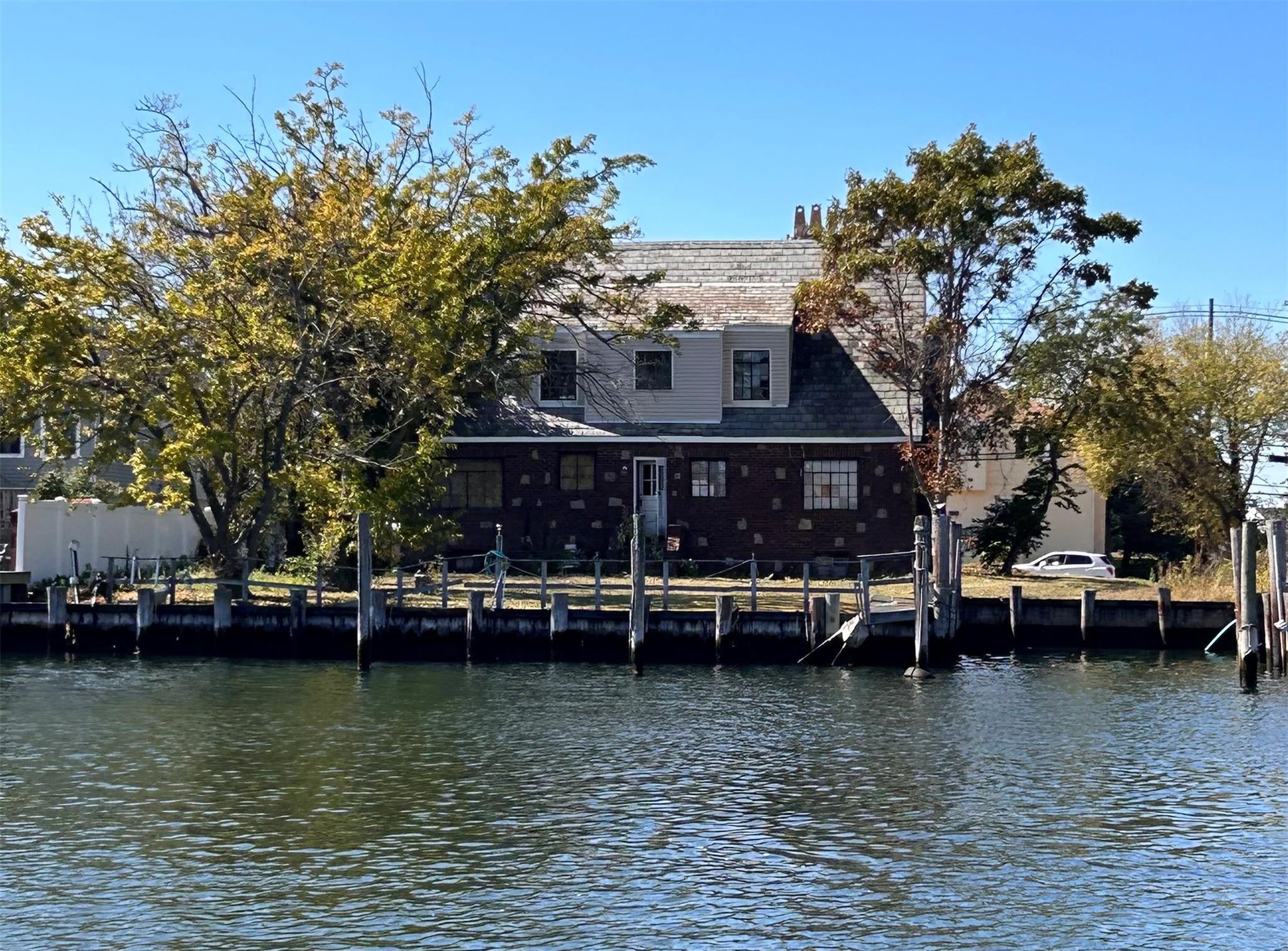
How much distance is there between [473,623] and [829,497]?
1517cm

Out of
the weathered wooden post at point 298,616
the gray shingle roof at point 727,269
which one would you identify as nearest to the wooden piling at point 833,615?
the weathered wooden post at point 298,616

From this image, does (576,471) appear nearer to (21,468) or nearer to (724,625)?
(724,625)

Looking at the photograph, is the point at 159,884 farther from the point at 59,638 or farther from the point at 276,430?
the point at 276,430

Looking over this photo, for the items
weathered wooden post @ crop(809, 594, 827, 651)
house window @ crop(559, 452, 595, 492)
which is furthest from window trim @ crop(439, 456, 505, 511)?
weathered wooden post @ crop(809, 594, 827, 651)

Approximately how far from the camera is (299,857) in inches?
717

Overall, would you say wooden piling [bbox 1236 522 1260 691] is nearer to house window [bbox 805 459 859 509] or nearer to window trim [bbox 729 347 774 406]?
house window [bbox 805 459 859 509]

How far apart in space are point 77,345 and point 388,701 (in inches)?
504

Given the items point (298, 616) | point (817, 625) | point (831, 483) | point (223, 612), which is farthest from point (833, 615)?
point (831, 483)

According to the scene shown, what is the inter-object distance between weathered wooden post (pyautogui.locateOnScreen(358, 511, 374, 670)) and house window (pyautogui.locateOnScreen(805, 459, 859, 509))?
16744 mm

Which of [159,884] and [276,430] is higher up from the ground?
[276,430]

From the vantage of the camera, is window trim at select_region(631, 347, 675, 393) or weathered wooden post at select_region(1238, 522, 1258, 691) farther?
window trim at select_region(631, 347, 675, 393)

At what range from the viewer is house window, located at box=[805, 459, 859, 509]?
149 ft

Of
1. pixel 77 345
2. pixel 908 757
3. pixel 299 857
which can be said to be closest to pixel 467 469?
pixel 77 345

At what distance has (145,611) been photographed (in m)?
34.0
